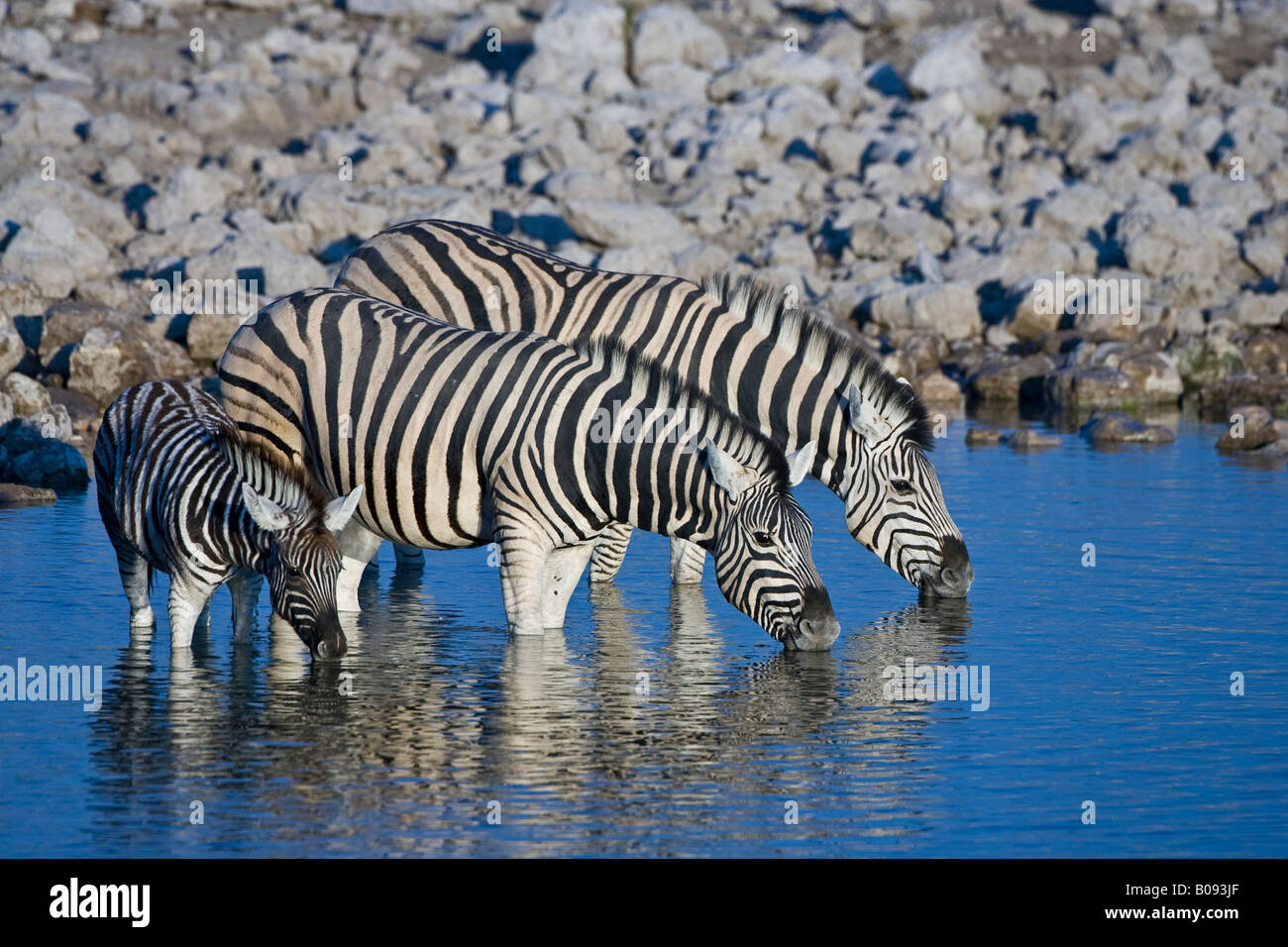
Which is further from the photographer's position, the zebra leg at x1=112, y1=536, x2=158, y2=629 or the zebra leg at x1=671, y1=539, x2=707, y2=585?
the zebra leg at x1=671, y1=539, x2=707, y2=585

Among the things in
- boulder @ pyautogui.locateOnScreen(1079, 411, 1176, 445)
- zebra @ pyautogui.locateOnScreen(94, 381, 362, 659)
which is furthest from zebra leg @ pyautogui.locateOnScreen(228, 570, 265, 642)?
boulder @ pyautogui.locateOnScreen(1079, 411, 1176, 445)

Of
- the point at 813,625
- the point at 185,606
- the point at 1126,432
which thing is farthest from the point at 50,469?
the point at 1126,432

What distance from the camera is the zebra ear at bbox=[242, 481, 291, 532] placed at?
12.2 meters

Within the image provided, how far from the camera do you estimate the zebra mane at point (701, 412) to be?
508 inches

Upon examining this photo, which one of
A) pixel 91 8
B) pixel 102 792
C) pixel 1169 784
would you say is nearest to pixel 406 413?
pixel 102 792

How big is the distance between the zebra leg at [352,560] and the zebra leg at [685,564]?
2793mm

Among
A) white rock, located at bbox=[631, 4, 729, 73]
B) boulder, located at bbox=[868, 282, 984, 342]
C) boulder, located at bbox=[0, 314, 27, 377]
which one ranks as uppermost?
white rock, located at bbox=[631, 4, 729, 73]

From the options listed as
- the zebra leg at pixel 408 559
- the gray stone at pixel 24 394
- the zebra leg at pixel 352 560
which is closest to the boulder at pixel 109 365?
the gray stone at pixel 24 394

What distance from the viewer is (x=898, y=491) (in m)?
14.8

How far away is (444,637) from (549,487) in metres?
1.67

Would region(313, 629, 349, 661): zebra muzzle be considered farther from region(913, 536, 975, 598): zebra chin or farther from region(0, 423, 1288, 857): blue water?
region(913, 536, 975, 598): zebra chin

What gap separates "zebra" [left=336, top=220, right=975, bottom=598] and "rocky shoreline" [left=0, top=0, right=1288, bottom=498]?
6907mm

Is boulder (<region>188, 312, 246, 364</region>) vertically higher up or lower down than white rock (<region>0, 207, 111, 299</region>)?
lower down

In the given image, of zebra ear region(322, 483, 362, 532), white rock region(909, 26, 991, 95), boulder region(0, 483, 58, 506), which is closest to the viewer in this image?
zebra ear region(322, 483, 362, 532)
